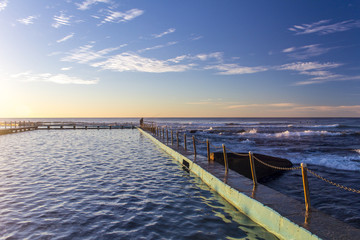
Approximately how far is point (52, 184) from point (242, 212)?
7.19 m

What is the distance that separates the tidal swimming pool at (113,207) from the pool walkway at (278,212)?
0.85ft

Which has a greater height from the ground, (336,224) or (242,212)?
(336,224)

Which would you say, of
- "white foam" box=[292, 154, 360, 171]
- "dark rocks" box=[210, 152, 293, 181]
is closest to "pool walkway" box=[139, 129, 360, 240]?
"dark rocks" box=[210, 152, 293, 181]

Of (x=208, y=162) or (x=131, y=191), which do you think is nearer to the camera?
(x=131, y=191)

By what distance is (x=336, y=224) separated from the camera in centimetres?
495

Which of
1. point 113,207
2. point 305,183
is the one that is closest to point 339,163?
point 305,183

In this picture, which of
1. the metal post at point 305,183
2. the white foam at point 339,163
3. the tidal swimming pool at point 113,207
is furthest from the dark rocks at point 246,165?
the metal post at point 305,183

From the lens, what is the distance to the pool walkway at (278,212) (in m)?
4.69

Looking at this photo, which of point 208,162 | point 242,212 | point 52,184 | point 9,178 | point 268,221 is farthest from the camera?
Answer: point 208,162

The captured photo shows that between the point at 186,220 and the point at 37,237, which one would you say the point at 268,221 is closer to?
the point at 186,220

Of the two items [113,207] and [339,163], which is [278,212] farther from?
[339,163]

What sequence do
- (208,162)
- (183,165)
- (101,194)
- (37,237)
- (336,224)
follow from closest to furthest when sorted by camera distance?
(336,224), (37,237), (101,194), (208,162), (183,165)

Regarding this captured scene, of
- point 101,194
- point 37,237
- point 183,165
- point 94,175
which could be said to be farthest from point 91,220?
point 183,165

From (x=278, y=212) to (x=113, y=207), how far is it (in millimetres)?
4507
